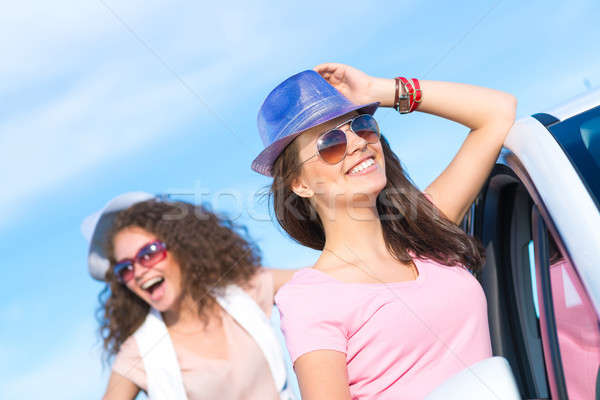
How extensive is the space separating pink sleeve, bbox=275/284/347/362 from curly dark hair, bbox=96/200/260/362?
127 cm

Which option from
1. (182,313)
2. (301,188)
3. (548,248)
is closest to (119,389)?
(182,313)

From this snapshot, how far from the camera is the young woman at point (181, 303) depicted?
265cm

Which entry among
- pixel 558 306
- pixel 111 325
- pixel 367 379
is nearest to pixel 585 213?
pixel 558 306

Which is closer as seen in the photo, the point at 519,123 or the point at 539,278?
the point at 539,278

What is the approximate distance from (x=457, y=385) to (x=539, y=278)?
2.12 feet

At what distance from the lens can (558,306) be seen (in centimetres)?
153

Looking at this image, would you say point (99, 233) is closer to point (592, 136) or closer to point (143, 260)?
point (143, 260)

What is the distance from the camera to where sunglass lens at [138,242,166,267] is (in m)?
2.88

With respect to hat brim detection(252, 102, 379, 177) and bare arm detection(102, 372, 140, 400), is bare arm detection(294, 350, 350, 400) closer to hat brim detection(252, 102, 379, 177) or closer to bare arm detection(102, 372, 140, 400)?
hat brim detection(252, 102, 379, 177)

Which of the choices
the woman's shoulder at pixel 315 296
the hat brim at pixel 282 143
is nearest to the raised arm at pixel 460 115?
the hat brim at pixel 282 143

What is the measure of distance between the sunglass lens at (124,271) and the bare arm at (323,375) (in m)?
1.37

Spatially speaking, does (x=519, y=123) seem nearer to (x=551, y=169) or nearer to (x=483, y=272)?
(x=551, y=169)

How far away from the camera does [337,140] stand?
188 centimetres

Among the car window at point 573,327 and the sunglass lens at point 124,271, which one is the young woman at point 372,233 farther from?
the sunglass lens at point 124,271
